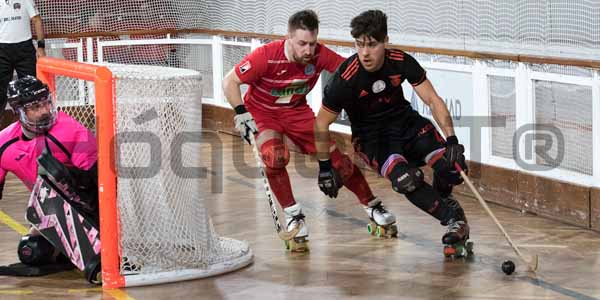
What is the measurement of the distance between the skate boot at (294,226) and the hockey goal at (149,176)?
649 millimetres

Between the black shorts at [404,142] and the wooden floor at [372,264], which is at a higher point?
the black shorts at [404,142]

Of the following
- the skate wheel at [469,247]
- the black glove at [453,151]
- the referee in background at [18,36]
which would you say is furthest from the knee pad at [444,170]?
the referee in background at [18,36]

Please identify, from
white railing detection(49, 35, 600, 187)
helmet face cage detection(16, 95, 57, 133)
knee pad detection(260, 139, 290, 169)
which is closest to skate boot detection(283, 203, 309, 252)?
knee pad detection(260, 139, 290, 169)

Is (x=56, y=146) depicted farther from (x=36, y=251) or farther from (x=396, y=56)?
(x=396, y=56)

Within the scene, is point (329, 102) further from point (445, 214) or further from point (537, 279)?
point (537, 279)

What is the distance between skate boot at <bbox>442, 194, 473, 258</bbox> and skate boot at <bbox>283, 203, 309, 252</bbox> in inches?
37.6

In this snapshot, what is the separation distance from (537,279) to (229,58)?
760 centimetres

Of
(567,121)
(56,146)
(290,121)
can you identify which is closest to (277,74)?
(290,121)

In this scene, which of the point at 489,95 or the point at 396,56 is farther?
the point at 489,95

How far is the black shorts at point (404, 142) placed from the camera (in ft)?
24.2

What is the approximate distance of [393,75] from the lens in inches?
284

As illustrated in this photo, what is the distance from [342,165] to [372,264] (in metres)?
1.03

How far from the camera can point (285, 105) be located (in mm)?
7980

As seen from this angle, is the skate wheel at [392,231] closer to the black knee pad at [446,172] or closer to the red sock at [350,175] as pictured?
the red sock at [350,175]
